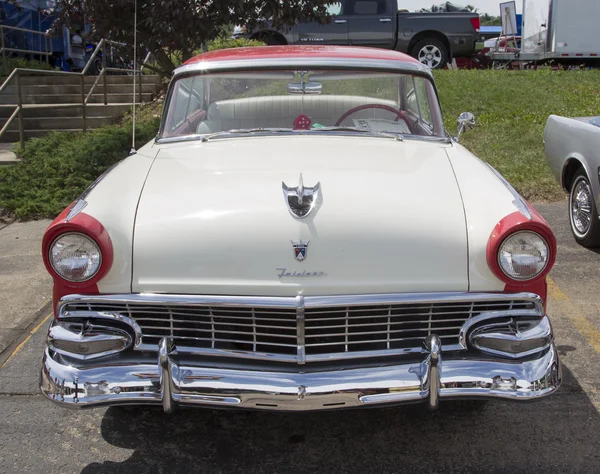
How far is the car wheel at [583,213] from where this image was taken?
5203 millimetres

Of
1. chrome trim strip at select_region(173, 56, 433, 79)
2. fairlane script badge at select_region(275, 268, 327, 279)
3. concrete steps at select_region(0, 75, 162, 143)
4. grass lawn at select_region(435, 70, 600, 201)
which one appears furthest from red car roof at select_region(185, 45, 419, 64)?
concrete steps at select_region(0, 75, 162, 143)

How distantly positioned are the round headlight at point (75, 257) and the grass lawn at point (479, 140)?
14.0 ft

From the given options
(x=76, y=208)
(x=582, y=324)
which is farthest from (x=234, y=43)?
(x=76, y=208)

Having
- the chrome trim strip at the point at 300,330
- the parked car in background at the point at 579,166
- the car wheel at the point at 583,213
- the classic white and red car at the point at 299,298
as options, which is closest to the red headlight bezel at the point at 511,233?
the classic white and red car at the point at 299,298

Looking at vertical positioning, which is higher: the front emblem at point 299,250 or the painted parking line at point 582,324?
the front emblem at point 299,250

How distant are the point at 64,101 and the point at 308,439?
33.8ft

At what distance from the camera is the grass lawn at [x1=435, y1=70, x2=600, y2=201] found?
762cm

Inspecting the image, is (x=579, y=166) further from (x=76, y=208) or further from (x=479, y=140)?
(x=76, y=208)

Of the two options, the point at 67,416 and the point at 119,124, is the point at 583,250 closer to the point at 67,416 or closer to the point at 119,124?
the point at 67,416

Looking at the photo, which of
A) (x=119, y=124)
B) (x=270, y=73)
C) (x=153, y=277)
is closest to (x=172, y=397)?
(x=153, y=277)

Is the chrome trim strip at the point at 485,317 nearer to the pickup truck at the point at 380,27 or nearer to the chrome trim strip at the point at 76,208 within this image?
the chrome trim strip at the point at 76,208

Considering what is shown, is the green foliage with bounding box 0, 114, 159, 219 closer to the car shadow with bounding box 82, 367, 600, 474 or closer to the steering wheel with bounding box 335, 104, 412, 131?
the steering wheel with bounding box 335, 104, 412, 131

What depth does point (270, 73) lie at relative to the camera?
3682 millimetres

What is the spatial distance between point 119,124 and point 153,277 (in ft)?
28.8
